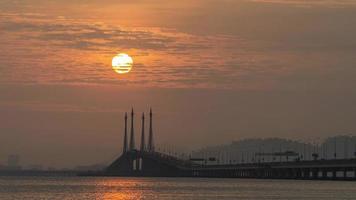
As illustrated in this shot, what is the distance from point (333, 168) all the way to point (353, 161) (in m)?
11.7

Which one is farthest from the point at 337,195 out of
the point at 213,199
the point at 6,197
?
the point at 6,197

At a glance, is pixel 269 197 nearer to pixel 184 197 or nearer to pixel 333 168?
pixel 184 197

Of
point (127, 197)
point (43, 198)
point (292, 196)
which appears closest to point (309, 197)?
point (292, 196)

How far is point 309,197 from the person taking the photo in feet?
384

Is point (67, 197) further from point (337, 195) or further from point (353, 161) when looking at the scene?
point (353, 161)

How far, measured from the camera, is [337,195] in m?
123

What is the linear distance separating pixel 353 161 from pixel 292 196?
6825cm

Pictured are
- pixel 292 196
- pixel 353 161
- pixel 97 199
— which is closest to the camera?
pixel 97 199

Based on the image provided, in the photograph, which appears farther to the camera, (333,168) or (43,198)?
(333,168)

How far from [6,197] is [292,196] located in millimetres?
31167

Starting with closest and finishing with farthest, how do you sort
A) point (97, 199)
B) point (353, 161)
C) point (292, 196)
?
point (97, 199) → point (292, 196) → point (353, 161)

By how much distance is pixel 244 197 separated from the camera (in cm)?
11831

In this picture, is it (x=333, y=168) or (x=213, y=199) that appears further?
(x=333, y=168)

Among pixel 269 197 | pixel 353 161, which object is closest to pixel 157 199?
pixel 269 197
